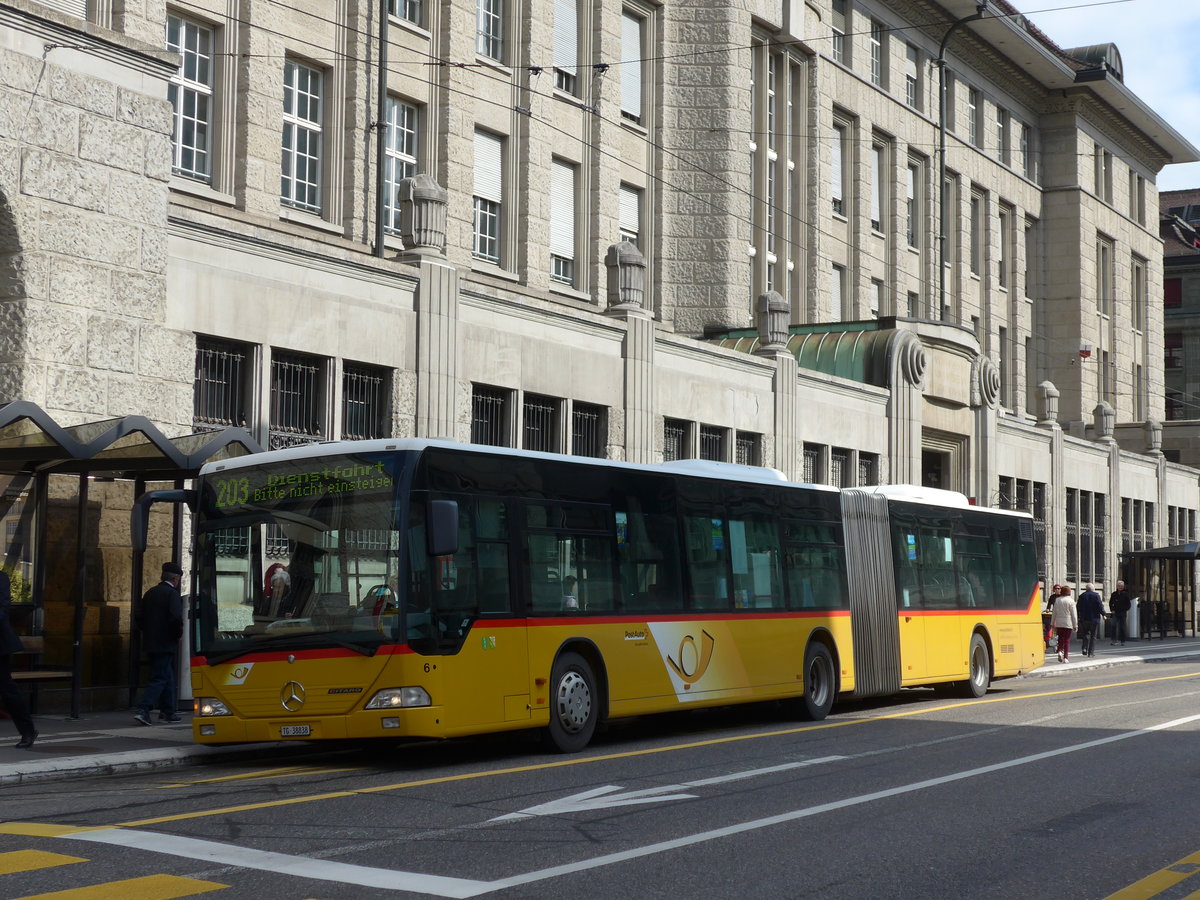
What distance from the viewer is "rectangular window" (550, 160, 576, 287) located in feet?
105

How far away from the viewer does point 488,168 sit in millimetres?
29938

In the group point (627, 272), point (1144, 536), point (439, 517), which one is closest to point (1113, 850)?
point (439, 517)

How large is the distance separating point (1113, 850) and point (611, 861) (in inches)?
119

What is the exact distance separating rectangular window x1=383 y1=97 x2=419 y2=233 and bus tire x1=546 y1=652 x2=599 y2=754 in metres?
14.3

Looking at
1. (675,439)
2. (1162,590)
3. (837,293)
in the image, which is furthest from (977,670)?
(1162,590)

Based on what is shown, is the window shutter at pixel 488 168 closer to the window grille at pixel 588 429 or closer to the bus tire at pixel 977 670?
the window grille at pixel 588 429

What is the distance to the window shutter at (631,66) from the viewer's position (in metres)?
34.7

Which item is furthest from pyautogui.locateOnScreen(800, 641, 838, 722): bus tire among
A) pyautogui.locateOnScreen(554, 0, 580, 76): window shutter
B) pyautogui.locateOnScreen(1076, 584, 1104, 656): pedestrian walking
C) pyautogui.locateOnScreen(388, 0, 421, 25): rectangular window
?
pyautogui.locateOnScreen(1076, 584, 1104, 656): pedestrian walking

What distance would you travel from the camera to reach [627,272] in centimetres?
2820

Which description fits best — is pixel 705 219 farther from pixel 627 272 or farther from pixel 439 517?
pixel 439 517

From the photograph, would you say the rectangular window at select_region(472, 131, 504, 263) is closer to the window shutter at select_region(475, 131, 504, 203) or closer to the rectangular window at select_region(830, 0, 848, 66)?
the window shutter at select_region(475, 131, 504, 203)

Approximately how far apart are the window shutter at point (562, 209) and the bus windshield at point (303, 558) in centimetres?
1860

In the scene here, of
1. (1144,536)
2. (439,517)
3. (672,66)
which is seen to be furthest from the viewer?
(1144,536)

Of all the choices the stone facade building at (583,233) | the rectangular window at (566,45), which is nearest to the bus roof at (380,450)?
the stone facade building at (583,233)
